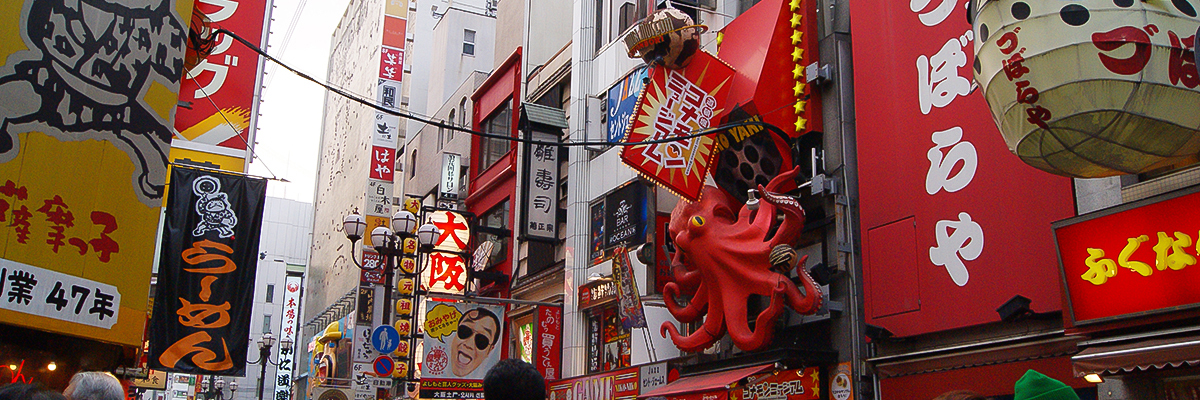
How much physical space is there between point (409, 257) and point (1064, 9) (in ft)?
75.7

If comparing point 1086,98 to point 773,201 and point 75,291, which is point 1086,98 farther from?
point 75,291

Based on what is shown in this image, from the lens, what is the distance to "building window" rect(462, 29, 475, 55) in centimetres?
4350

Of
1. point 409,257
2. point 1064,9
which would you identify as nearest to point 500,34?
point 409,257

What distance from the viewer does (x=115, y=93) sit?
10.8 m

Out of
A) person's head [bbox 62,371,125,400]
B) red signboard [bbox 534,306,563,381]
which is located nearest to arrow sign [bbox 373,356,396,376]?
red signboard [bbox 534,306,563,381]

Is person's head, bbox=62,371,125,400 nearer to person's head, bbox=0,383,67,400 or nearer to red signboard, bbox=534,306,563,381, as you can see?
person's head, bbox=0,383,67,400

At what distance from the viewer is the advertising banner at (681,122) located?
1628 centimetres

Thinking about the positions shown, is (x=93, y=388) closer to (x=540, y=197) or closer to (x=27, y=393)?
(x=27, y=393)

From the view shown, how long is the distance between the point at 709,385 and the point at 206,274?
7978 mm

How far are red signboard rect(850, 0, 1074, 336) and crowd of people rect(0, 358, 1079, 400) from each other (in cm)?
791

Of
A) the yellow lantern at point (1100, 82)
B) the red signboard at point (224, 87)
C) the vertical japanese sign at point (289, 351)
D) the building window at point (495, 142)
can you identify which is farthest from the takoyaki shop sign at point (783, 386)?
the vertical japanese sign at point (289, 351)

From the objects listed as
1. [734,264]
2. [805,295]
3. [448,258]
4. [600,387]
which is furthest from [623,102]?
[448,258]

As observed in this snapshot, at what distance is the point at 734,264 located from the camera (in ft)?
51.9

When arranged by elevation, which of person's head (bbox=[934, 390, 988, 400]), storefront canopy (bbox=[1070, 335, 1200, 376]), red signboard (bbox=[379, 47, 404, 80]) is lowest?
person's head (bbox=[934, 390, 988, 400])
